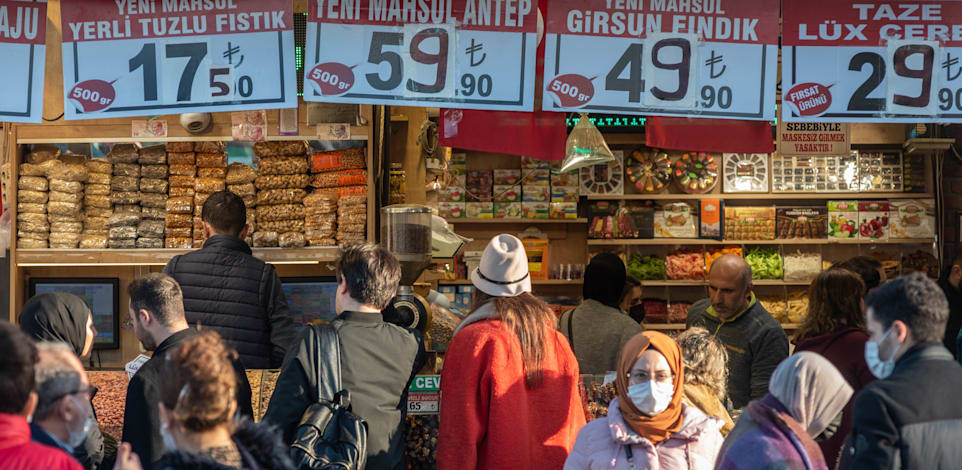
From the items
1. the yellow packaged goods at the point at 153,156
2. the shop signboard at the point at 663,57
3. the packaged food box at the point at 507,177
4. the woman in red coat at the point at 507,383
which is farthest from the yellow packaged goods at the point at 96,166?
the packaged food box at the point at 507,177

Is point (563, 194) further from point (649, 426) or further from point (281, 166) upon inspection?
point (649, 426)

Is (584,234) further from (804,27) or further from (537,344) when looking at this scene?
(537,344)

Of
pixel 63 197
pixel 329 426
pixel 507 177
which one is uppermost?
pixel 507 177

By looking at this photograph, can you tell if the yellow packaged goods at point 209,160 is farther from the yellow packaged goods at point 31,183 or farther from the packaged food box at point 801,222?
the packaged food box at point 801,222

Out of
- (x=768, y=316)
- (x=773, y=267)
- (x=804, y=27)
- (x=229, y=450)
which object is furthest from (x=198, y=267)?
(x=773, y=267)

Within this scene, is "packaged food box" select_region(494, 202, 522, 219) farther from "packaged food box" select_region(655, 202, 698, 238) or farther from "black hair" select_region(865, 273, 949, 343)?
"black hair" select_region(865, 273, 949, 343)

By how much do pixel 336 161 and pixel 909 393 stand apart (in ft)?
11.9

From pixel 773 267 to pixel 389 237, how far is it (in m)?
4.91

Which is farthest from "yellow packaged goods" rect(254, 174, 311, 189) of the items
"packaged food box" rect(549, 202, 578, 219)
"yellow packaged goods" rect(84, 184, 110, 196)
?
"packaged food box" rect(549, 202, 578, 219)

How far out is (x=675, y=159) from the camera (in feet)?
28.1

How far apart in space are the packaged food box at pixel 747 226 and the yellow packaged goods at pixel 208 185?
4.89 meters

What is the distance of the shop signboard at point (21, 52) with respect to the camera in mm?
4020

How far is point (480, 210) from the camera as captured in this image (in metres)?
8.46

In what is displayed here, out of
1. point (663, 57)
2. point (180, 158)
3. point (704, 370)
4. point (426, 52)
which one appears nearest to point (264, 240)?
point (180, 158)
